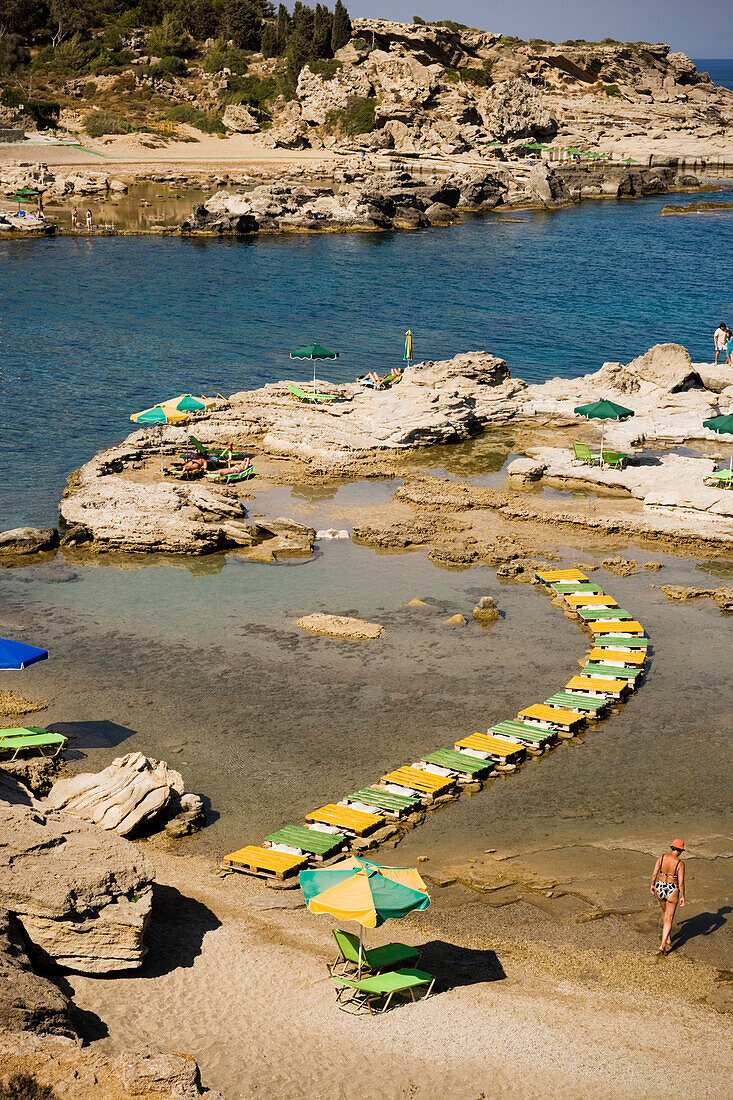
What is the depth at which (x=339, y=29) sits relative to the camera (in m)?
139

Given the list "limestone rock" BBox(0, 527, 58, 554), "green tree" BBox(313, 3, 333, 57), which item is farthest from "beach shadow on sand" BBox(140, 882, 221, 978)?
"green tree" BBox(313, 3, 333, 57)

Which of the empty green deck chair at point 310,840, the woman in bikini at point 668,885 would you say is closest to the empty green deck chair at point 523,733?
the empty green deck chair at point 310,840

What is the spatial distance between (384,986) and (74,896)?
405 cm

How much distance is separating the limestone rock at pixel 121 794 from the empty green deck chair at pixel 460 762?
4671 mm

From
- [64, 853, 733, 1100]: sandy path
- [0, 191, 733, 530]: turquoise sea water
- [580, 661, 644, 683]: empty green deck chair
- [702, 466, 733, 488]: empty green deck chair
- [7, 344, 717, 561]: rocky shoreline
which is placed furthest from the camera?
[0, 191, 733, 530]: turquoise sea water

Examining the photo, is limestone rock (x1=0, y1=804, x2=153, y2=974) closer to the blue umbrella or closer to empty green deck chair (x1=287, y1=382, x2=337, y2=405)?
the blue umbrella

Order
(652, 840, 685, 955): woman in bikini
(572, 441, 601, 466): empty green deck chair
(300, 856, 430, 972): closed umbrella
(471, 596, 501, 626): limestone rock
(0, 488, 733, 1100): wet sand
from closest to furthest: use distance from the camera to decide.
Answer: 1. (0, 488, 733, 1100): wet sand
2. (300, 856, 430, 972): closed umbrella
3. (652, 840, 685, 955): woman in bikini
4. (471, 596, 501, 626): limestone rock
5. (572, 441, 601, 466): empty green deck chair

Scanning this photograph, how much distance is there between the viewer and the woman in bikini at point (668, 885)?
14.8 meters

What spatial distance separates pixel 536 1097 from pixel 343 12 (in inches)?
5930

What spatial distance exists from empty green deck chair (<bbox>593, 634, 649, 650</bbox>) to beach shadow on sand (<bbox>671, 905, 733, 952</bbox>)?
8428 mm

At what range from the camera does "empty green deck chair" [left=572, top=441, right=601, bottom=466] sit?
34.6 metres

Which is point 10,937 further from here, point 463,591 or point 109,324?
point 109,324

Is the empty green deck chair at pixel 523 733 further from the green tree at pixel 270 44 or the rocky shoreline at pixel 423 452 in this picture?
the green tree at pixel 270 44

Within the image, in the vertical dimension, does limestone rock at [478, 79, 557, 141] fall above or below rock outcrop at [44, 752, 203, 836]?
above
